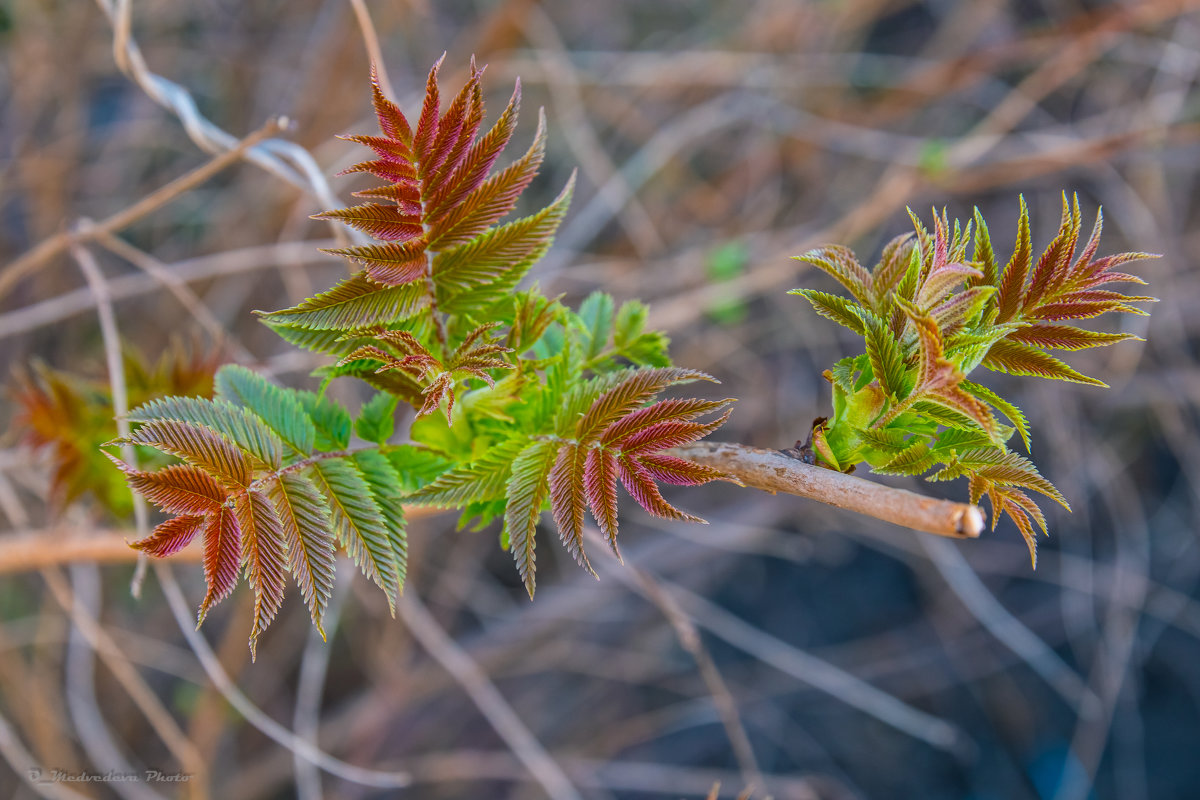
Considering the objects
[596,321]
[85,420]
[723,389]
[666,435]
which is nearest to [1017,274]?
[666,435]

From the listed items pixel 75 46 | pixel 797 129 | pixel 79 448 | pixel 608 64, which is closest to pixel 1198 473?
pixel 797 129

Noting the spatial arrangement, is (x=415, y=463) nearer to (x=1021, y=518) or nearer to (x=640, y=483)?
(x=640, y=483)

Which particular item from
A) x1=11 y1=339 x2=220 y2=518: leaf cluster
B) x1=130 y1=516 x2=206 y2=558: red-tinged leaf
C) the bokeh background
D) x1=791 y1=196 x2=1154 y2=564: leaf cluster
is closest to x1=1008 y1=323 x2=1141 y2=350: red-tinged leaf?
x1=791 y1=196 x2=1154 y2=564: leaf cluster

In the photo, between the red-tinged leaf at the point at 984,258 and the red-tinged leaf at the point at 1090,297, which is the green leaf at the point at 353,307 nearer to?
the red-tinged leaf at the point at 984,258

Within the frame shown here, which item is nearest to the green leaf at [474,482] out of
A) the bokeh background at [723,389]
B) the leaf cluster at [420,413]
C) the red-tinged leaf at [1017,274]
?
the leaf cluster at [420,413]

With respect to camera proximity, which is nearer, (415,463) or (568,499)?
(568,499)

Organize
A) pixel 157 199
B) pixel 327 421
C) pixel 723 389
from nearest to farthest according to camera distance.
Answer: pixel 327 421 → pixel 157 199 → pixel 723 389

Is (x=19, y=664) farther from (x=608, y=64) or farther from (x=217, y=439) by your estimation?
(x=608, y=64)
